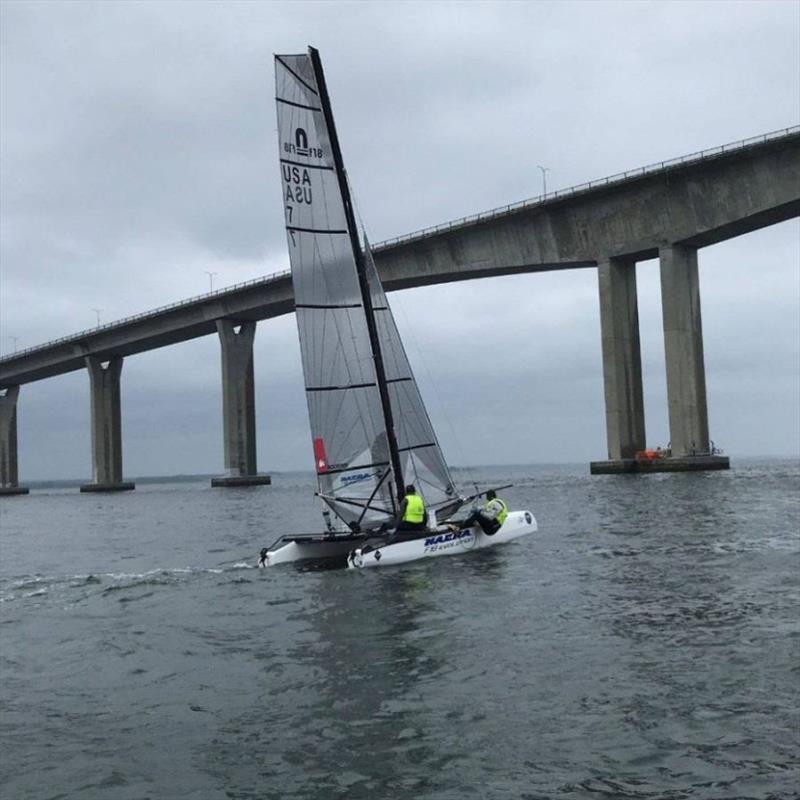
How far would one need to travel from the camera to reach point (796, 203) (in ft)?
198

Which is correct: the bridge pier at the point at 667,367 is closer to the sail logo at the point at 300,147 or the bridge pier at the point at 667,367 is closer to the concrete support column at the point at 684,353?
the concrete support column at the point at 684,353

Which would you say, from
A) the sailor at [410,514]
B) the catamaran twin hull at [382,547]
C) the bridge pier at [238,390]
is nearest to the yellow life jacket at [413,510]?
the sailor at [410,514]

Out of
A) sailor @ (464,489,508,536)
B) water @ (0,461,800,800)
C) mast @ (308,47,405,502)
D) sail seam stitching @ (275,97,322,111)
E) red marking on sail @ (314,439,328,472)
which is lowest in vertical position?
water @ (0,461,800,800)

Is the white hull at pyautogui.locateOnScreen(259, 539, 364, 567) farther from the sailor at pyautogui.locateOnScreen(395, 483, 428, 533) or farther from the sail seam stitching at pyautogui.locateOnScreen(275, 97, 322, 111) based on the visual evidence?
the sail seam stitching at pyautogui.locateOnScreen(275, 97, 322, 111)

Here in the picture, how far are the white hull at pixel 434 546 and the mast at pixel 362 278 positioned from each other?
66.6 inches

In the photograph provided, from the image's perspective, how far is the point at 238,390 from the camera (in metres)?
96.6

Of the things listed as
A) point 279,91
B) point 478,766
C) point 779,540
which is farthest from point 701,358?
point 478,766

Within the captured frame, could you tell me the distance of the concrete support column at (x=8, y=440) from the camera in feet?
419

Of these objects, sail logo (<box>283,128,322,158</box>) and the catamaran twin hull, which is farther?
sail logo (<box>283,128,322,158</box>)

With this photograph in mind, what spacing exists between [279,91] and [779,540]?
16.4m

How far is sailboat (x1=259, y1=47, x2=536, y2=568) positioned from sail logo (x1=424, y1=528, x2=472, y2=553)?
0.23 feet

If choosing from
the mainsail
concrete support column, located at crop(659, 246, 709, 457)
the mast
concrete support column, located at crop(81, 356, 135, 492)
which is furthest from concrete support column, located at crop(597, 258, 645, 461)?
concrete support column, located at crop(81, 356, 135, 492)

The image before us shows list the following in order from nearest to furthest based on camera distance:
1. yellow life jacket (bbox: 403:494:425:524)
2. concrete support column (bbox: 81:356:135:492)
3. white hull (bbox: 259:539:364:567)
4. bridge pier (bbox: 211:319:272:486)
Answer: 1. yellow life jacket (bbox: 403:494:425:524)
2. white hull (bbox: 259:539:364:567)
3. bridge pier (bbox: 211:319:272:486)
4. concrete support column (bbox: 81:356:135:492)

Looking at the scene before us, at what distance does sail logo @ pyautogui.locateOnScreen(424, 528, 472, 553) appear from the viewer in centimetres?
2422
